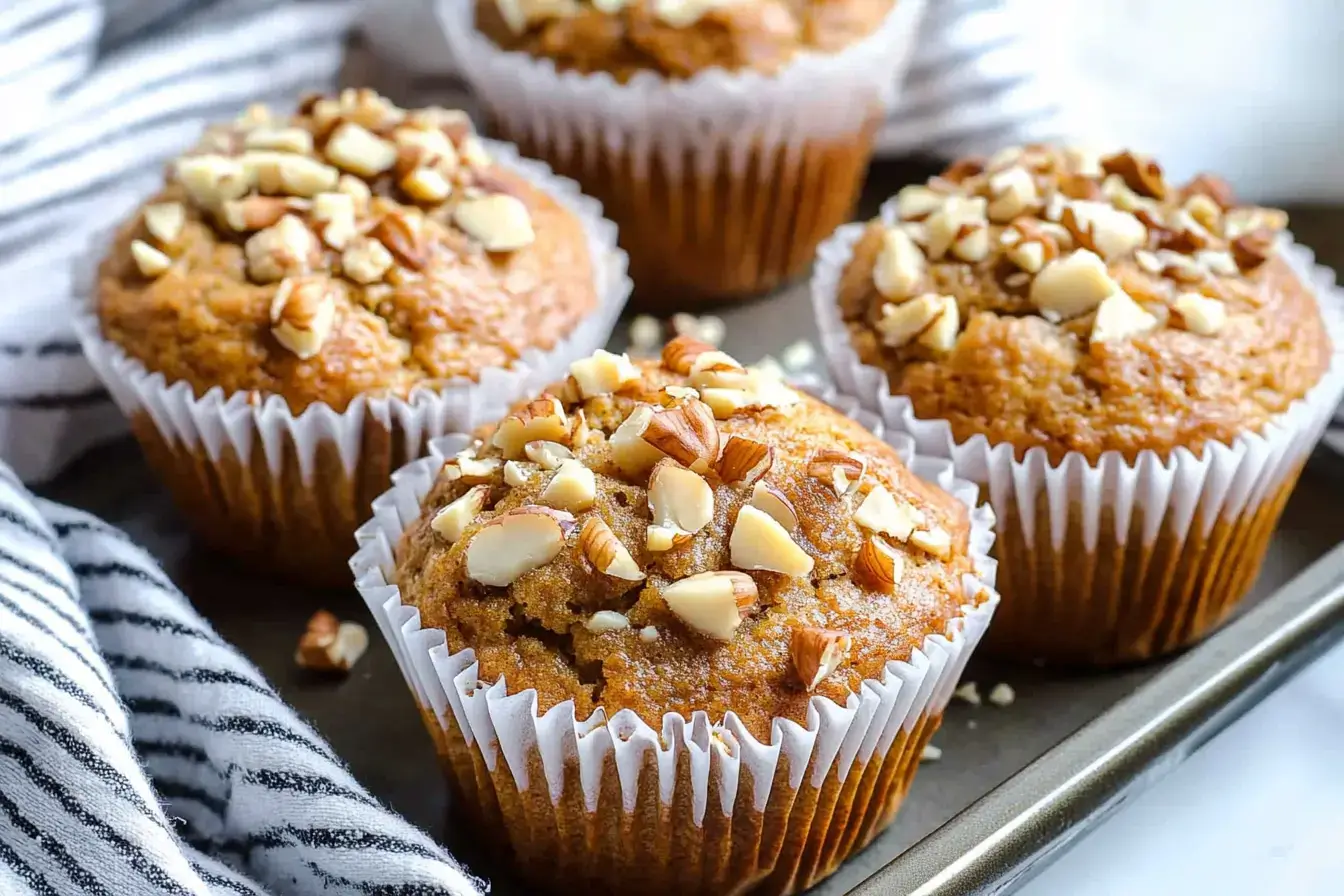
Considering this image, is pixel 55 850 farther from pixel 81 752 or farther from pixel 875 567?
pixel 875 567

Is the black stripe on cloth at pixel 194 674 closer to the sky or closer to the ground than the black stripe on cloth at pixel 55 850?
closer to the ground

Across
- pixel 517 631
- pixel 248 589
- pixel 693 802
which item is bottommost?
pixel 248 589

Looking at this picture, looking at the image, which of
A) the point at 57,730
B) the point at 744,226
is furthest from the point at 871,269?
the point at 57,730

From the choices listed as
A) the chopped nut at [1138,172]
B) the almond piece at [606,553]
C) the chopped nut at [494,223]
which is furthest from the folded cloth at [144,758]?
the chopped nut at [1138,172]

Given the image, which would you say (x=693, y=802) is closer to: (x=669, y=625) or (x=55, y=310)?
(x=669, y=625)

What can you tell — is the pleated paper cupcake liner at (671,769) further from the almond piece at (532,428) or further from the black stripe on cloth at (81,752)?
the black stripe on cloth at (81,752)
